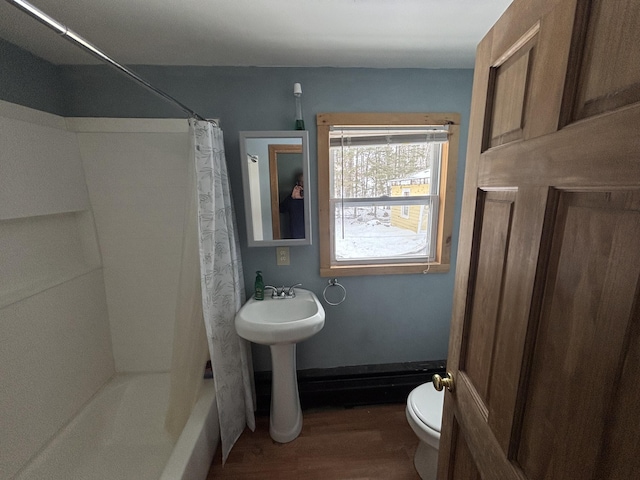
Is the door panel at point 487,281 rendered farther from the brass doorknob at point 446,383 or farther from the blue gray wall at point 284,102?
the blue gray wall at point 284,102

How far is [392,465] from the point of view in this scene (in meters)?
1.43

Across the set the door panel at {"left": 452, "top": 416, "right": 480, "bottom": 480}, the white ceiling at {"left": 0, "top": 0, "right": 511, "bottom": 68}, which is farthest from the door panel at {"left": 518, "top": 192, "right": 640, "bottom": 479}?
the white ceiling at {"left": 0, "top": 0, "right": 511, "bottom": 68}

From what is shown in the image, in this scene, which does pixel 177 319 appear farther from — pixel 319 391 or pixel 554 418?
pixel 554 418

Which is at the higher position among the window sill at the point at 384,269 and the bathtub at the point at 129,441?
the window sill at the point at 384,269

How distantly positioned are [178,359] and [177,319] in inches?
9.0

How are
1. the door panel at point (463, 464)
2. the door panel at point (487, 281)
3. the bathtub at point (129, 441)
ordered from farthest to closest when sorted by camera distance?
the bathtub at point (129, 441) < the door panel at point (463, 464) < the door panel at point (487, 281)

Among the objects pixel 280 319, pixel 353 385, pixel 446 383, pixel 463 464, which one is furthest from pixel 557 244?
pixel 353 385

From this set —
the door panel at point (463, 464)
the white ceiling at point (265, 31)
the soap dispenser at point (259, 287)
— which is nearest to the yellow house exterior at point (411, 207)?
the white ceiling at point (265, 31)

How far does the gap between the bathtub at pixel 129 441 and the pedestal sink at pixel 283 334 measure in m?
0.38

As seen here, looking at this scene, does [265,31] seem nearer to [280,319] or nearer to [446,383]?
[280,319]

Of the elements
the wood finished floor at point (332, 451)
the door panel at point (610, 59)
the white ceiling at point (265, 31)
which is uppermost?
the white ceiling at point (265, 31)

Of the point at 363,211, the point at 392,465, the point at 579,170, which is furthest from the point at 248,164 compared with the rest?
the point at 392,465

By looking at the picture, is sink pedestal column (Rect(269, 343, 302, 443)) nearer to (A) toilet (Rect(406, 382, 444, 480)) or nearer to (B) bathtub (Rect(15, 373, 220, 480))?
(B) bathtub (Rect(15, 373, 220, 480))

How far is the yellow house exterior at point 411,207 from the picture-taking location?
1.76m
